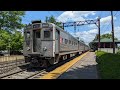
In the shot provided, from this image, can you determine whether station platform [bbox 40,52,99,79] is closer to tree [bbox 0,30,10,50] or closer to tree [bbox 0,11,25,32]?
tree [bbox 0,30,10,50]

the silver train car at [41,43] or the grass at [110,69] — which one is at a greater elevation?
the silver train car at [41,43]

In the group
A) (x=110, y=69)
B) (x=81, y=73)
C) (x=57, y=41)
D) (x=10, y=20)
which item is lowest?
(x=81, y=73)

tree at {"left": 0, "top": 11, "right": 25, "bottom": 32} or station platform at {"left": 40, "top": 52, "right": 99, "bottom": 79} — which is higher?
tree at {"left": 0, "top": 11, "right": 25, "bottom": 32}

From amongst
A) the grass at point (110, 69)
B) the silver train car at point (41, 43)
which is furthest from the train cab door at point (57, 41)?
the grass at point (110, 69)

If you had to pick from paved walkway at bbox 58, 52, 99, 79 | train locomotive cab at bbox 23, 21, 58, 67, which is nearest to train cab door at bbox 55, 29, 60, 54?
train locomotive cab at bbox 23, 21, 58, 67

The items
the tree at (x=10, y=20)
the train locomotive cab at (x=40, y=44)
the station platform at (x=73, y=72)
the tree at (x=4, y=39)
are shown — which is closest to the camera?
the station platform at (x=73, y=72)

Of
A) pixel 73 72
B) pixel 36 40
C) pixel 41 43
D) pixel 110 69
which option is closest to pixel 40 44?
pixel 41 43

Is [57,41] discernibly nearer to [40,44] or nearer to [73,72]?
A: [40,44]

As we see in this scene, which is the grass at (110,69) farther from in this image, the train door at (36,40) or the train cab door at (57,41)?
the train door at (36,40)

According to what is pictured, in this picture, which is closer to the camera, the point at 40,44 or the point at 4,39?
the point at 40,44

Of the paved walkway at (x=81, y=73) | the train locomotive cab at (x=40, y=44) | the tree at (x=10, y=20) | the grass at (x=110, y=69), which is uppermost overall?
the tree at (x=10, y=20)

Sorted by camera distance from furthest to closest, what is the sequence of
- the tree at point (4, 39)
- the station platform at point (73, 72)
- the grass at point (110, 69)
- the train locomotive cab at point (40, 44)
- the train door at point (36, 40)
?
the tree at point (4, 39)
the train door at point (36, 40)
the train locomotive cab at point (40, 44)
the station platform at point (73, 72)
the grass at point (110, 69)

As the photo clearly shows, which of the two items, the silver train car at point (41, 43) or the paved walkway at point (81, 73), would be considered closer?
the paved walkway at point (81, 73)
